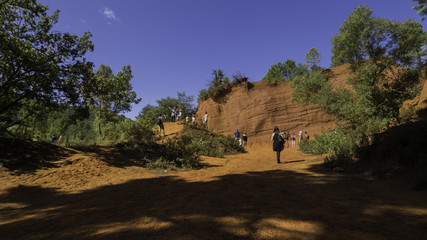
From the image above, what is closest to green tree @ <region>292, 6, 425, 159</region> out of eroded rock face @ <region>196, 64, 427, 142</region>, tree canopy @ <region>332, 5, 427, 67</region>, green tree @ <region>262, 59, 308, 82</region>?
tree canopy @ <region>332, 5, 427, 67</region>

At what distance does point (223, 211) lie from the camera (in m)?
3.28

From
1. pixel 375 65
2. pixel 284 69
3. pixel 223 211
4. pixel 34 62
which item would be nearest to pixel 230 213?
pixel 223 211

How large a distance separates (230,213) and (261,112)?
25681mm

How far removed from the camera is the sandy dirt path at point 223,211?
2498 millimetres

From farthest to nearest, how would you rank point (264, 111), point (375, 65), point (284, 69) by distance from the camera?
point (284, 69)
point (264, 111)
point (375, 65)

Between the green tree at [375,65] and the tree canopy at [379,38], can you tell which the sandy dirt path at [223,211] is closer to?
the green tree at [375,65]

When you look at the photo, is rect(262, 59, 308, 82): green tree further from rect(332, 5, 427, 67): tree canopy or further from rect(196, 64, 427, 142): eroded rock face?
rect(332, 5, 427, 67): tree canopy

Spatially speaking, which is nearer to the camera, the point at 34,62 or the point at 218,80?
the point at 34,62

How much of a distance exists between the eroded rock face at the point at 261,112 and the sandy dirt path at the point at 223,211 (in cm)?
2133

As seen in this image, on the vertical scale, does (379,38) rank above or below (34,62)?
above

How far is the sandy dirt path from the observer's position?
8.20 feet

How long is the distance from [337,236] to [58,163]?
9505 millimetres

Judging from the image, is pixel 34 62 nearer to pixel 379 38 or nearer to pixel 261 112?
pixel 379 38

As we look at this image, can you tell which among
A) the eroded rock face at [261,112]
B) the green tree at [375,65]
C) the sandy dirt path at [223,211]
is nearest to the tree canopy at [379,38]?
the green tree at [375,65]
